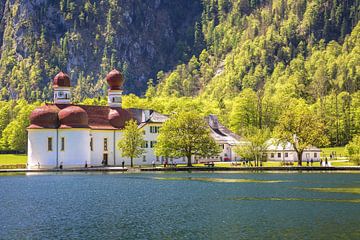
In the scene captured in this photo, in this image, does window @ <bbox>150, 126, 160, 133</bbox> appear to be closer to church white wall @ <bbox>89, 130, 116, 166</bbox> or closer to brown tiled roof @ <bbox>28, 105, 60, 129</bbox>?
church white wall @ <bbox>89, 130, 116, 166</bbox>

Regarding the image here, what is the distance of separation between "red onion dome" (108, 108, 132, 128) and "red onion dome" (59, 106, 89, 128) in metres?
8.82

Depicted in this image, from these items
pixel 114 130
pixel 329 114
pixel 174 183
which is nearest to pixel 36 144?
pixel 114 130

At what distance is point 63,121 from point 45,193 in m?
58.0

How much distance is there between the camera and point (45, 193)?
82000mm

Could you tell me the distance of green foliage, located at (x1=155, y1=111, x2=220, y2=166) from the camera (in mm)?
131375

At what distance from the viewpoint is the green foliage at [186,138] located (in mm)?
131375

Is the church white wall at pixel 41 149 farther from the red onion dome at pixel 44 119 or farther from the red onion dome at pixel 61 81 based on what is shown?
the red onion dome at pixel 61 81

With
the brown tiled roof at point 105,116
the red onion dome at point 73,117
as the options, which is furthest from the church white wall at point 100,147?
the red onion dome at point 73,117

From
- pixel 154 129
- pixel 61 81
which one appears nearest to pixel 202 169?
pixel 154 129

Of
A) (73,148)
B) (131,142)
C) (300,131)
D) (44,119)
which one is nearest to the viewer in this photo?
(300,131)

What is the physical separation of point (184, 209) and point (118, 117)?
86.0 metres

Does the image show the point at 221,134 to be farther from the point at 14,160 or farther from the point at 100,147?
the point at 14,160

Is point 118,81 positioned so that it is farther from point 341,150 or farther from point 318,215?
point 318,215

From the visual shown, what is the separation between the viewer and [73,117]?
139m
